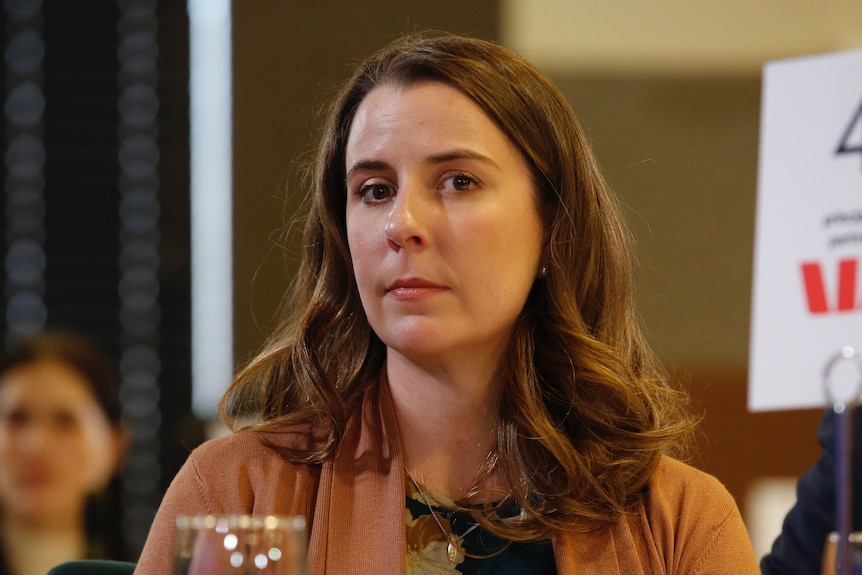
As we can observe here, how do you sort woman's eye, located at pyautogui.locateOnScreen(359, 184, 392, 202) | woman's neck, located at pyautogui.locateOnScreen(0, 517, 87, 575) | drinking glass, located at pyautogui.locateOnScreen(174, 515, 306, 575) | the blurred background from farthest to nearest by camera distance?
the blurred background → woman's neck, located at pyautogui.locateOnScreen(0, 517, 87, 575) → woman's eye, located at pyautogui.locateOnScreen(359, 184, 392, 202) → drinking glass, located at pyautogui.locateOnScreen(174, 515, 306, 575)

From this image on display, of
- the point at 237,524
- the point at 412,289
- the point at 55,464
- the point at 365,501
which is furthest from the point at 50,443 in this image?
the point at 237,524

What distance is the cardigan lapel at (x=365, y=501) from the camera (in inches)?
60.1

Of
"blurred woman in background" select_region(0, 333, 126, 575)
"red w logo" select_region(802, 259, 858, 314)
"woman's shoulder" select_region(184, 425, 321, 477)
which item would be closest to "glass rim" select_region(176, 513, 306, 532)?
"woman's shoulder" select_region(184, 425, 321, 477)

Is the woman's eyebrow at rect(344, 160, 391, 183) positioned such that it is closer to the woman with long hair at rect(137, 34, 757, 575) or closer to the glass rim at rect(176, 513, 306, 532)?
the woman with long hair at rect(137, 34, 757, 575)

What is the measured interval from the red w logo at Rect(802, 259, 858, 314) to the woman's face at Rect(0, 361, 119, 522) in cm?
191

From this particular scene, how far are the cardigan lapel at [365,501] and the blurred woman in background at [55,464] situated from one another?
1486 millimetres

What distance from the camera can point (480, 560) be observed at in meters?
1.59

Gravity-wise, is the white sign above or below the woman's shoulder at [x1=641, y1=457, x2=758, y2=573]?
above

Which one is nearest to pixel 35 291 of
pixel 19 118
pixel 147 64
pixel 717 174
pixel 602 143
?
pixel 19 118

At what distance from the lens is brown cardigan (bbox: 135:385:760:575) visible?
1.54 m

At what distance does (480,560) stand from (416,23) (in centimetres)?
244

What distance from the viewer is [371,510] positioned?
158 cm

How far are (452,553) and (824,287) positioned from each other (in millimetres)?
1757

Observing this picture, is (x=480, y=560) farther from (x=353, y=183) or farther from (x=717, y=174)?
(x=717, y=174)
